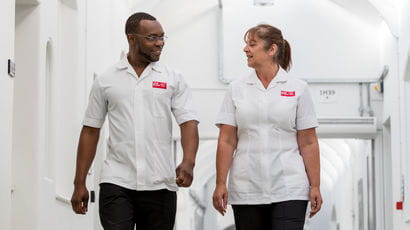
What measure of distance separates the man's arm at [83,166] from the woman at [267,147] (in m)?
0.77

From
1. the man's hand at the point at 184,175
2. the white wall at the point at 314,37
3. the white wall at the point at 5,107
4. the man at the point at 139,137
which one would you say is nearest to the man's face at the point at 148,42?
the man at the point at 139,137

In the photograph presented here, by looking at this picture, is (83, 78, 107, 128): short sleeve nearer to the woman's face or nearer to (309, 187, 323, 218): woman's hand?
the woman's face

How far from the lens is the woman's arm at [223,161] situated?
562 centimetres

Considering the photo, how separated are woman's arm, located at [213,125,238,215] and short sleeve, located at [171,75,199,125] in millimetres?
213

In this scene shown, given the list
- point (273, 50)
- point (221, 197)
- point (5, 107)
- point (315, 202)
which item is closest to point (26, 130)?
point (5, 107)

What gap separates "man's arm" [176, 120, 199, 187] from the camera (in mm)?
5590

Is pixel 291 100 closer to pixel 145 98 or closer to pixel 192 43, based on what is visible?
pixel 145 98

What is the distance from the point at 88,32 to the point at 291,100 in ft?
21.2

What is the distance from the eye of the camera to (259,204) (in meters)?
5.64

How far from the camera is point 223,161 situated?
575cm

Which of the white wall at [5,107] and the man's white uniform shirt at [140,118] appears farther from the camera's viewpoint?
the white wall at [5,107]

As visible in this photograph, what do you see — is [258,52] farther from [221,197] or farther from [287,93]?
[221,197]

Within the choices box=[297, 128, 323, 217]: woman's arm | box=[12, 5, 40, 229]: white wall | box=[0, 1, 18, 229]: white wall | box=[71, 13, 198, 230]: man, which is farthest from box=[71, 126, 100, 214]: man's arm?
box=[12, 5, 40, 229]: white wall

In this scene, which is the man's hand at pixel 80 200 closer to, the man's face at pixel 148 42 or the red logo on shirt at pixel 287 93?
the man's face at pixel 148 42
